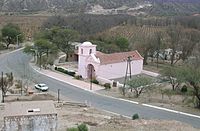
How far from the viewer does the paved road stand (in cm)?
3269

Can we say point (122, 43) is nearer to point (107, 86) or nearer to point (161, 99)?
point (107, 86)

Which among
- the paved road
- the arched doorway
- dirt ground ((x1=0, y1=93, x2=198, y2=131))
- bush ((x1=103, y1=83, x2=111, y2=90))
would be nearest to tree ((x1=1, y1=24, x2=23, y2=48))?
the paved road

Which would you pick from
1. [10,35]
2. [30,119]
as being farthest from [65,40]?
[30,119]

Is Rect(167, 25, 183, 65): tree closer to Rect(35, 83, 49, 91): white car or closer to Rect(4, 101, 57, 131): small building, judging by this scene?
Rect(35, 83, 49, 91): white car

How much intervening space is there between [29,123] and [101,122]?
22.9 feet

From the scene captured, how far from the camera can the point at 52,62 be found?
55.0 metres

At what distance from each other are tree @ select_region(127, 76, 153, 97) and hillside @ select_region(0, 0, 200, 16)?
98.2 metres

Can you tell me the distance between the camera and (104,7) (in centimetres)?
15050

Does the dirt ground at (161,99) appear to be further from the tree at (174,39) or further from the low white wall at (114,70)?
the tree at (174,39)

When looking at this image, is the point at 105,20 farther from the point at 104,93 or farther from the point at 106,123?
the point at 106,123

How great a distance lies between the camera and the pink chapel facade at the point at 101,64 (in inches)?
1914

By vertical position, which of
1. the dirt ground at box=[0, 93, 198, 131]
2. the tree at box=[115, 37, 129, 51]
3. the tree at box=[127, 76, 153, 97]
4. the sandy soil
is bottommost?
the sandy soil

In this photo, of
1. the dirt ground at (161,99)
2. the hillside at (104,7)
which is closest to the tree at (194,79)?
the dirt ground at (161,99)

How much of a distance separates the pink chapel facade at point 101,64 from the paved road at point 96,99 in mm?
4775
